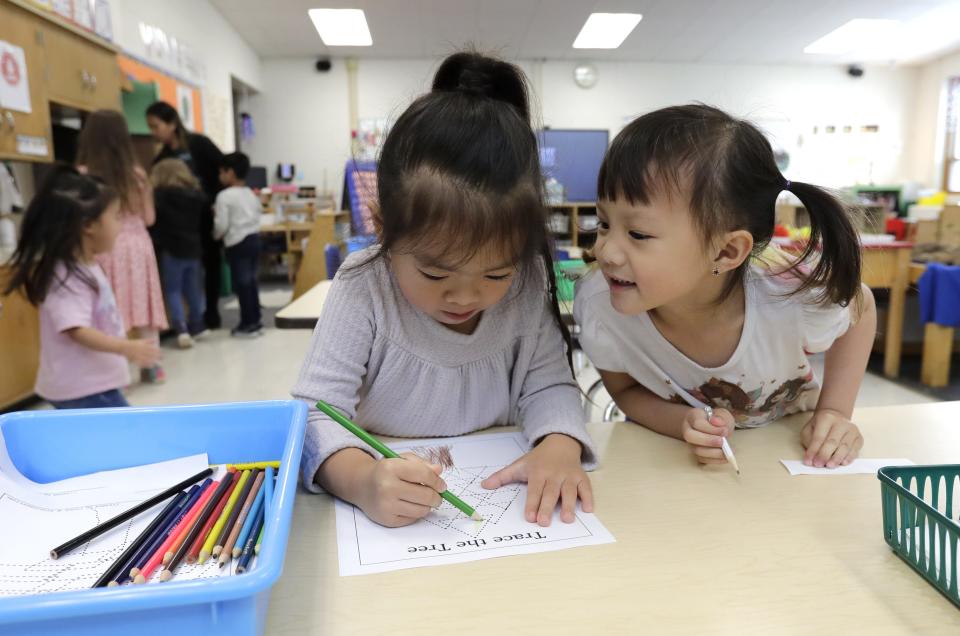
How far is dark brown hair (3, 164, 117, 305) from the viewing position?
172cm

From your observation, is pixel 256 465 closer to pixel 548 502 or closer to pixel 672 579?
pixel 548 502

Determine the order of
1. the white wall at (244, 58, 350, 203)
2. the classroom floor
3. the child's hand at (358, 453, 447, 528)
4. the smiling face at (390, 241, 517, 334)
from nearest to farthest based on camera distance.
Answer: the child's hand at (358, 453, 447, 528) < the smiling face at (390, 241, 517, 334) < the classroom floor < the white wall at (244, 58, 350, 203)

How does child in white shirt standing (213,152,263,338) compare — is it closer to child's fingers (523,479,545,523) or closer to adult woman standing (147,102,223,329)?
adult woman standing (147,102,223,329)

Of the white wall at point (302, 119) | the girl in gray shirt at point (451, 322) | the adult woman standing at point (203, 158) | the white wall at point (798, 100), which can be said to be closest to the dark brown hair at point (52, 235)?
the girl in gray shirt at point (451, 322)

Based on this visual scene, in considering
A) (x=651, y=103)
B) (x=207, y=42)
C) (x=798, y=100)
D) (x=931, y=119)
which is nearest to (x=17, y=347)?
(x=207, y=42)

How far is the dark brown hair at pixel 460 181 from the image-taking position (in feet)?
2.08

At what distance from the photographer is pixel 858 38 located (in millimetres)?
6402


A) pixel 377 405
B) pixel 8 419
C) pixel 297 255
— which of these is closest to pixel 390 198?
pixel 377 405

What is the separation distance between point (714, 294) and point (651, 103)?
7384mm

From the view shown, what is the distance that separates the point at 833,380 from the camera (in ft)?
2.74

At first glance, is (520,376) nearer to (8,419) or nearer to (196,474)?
(196,474)

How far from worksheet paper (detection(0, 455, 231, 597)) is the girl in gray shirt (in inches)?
5.5

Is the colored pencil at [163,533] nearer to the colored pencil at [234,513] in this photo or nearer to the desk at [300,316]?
the colored pencil at [234,513]

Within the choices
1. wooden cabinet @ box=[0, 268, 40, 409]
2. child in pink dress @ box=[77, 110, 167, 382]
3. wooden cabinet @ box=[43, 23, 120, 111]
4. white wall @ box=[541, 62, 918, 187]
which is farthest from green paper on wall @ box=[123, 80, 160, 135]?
white wall @ box=[541, 62, 918, 187]
